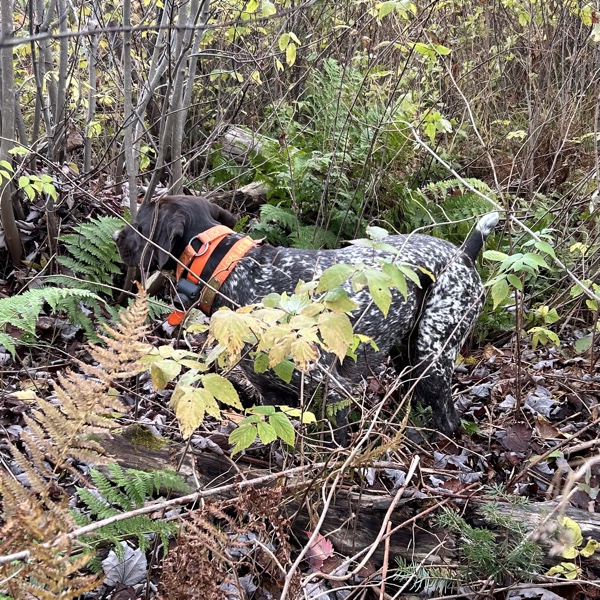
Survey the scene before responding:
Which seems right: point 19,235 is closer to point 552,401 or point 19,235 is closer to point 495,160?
point 552,401

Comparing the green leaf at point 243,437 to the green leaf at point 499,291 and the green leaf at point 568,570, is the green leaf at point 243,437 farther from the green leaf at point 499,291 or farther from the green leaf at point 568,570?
the green leaf at point 499,291

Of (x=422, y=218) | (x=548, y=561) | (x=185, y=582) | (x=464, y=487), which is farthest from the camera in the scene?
(x=422, y=218)

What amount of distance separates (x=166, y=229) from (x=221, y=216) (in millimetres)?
629

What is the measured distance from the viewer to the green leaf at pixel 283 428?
2309 millimetres

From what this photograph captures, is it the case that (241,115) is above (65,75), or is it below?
below

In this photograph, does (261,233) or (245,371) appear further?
(261,233)

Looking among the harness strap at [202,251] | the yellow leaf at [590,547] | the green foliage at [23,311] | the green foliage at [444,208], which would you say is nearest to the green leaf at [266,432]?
the yellow leaf at [590,547]

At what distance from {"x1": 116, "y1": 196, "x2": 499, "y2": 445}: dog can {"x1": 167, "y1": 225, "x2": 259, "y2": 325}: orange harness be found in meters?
0.02

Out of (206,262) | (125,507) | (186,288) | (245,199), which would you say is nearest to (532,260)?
(125,507)

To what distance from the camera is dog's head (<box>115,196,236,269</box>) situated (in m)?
4.22

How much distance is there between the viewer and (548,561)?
268cm

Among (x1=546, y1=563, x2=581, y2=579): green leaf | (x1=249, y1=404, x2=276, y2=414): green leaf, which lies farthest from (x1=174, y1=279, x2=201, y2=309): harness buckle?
(x1=546, y1=563, x2=581, y2=579): green leaf

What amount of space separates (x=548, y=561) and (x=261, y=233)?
4.19 metres

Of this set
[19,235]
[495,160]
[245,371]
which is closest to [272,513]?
[245,371]
